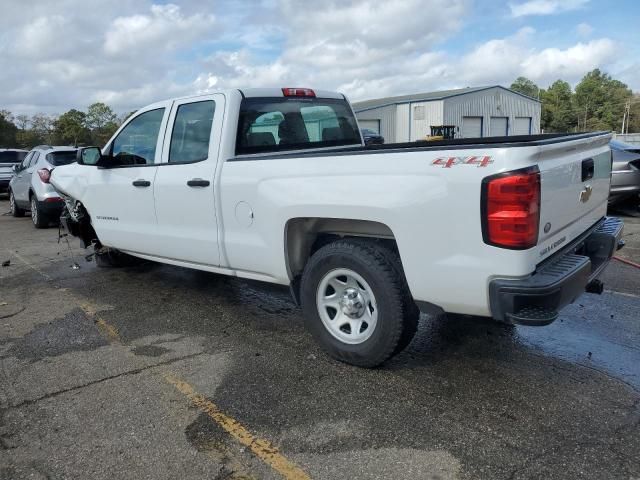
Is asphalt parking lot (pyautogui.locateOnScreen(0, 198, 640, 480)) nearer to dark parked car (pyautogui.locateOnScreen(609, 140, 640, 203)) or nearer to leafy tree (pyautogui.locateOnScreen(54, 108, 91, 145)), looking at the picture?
dark parked car (pyautogui.locateOnScreen(609, 140, 640, 203))

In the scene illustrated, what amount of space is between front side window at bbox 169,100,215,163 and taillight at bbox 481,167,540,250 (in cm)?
252

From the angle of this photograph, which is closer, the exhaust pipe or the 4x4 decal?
the 4x4 decal

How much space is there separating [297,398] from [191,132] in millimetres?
2597

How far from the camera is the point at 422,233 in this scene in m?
3.23

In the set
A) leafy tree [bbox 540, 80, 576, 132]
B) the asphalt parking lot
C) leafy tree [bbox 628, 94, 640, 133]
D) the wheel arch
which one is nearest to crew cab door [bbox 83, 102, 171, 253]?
the asphalt parking lot

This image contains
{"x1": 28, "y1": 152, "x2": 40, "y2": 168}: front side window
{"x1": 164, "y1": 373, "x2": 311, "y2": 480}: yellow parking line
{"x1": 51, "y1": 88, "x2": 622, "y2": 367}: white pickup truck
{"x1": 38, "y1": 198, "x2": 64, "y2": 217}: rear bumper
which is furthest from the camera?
{"x1": 28, "y1": 152, "x2": 40, "y2": 168}: front side window

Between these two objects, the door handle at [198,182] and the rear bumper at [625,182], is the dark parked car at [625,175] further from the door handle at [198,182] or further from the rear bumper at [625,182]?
the door handle at [198,182]

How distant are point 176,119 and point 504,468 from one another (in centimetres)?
392

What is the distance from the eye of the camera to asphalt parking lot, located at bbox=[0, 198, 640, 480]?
110 inches

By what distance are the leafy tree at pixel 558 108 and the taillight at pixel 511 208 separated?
324ft

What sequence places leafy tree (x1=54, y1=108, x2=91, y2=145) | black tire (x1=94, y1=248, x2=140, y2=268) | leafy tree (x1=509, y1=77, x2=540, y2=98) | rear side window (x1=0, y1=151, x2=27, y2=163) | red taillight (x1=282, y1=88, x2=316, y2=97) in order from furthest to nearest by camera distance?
leafy tree (x1=509, y1=77, x2=540, y2=98), leafy tree (x1=54, y1=108, x2=91, y2=145), rear side window (x1=0, y1=151, x2=27, y2=163), black tire (x1=94, y1=248, x2=140, y2=268), red taillight (x1=282, y1=88, x2=316, y2=97)

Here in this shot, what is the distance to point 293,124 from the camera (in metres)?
5.15

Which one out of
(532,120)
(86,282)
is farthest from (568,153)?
(532,120)

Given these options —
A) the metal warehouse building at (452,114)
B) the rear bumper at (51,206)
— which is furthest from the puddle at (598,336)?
the metal warehouse building at (452,114)
